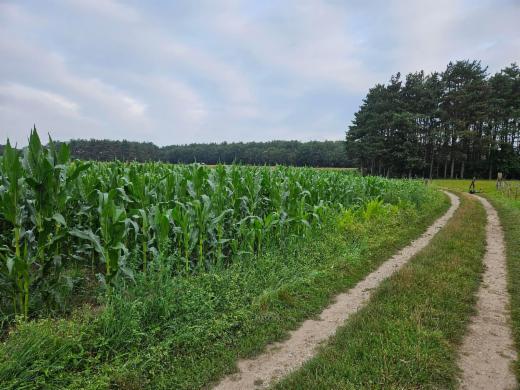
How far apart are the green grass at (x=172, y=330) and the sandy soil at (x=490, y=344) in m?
1.95

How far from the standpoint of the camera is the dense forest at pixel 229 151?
49.8m

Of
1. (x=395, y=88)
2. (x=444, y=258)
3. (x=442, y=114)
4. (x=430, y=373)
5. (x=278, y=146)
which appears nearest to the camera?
(x=430, y=373)

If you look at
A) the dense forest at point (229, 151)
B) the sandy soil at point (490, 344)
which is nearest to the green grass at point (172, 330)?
the sandy soil at point (490, 344)

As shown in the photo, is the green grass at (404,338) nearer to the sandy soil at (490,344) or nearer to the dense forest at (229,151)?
the sandy soil at (490,344)

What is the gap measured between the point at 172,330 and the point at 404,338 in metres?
2.77

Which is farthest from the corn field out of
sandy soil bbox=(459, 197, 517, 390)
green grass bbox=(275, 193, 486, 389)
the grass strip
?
the grass strip

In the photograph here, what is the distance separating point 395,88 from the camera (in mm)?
58906

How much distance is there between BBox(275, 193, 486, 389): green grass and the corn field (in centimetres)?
255

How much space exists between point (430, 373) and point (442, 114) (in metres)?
59.0

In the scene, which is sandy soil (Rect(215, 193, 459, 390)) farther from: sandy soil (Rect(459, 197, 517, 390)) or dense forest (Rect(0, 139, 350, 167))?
dense forest (Rect(0, 139, 350, 167))

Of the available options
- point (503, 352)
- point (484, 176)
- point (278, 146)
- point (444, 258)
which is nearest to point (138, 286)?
point (503, 352)

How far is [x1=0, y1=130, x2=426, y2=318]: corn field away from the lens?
379 cm

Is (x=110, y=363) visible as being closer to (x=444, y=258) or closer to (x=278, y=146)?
(x=444, y=258)

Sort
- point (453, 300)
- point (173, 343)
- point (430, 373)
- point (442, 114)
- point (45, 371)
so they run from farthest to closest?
point (442, 114)
point (453, 300)
point (173, 343)
point (430, 373)
point (45, 371)
